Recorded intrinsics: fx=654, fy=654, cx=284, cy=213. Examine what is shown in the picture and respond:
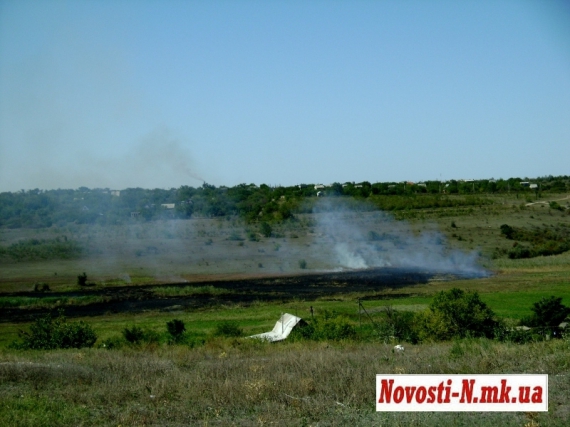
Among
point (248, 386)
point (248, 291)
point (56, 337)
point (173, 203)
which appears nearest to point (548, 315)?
point (248, 386)

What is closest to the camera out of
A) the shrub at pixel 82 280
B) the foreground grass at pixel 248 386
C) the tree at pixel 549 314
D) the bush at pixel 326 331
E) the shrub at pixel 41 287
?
the foreground grass at pixel 248 386

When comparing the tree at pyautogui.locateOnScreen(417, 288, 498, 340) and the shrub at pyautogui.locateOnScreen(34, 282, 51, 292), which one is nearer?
the tree at pyautogui.locateOnScreen(417, 288, 498, 340)

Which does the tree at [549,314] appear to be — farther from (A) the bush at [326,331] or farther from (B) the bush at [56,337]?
(B) the bush at [56,337]

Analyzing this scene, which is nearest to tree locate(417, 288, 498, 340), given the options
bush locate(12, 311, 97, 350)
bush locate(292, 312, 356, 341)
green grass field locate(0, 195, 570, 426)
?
bush locate(292, 312, 356, 341)

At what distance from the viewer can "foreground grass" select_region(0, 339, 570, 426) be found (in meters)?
9.91

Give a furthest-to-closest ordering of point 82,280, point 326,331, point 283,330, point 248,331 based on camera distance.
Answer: point 82,280, point 248,331, point 283,330, point 326,331

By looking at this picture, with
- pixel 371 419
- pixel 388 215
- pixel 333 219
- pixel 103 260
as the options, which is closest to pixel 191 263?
pixel 103 260

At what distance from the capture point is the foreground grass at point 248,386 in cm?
991

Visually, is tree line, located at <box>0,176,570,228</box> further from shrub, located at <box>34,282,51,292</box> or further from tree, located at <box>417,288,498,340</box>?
tree, located at <box>417,288,498,340</box>

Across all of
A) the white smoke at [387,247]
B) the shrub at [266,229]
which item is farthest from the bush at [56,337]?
the shrub at [266,229]

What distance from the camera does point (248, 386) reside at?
11438 millimetres

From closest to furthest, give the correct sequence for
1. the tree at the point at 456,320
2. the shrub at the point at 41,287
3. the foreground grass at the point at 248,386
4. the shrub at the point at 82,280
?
1. the foreground grass at the point at 248,386
2. the tree at the point at 456,320
3. the shrub at the point at 41,287
4. the shrub at the point at 82,280

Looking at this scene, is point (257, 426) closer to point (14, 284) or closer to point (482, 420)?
point (482, 420)

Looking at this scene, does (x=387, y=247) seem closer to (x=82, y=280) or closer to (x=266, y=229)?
(x=266, y=229)
